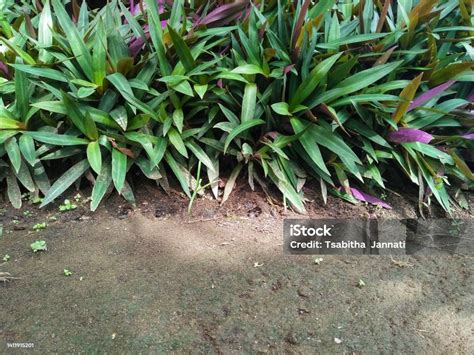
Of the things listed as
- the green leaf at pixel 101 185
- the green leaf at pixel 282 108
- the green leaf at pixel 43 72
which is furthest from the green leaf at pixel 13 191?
the green leaf at pixel 282 108

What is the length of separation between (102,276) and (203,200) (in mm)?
767

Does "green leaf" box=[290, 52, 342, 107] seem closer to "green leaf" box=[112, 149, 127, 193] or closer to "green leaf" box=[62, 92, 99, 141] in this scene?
"green leaf" box=[112, 149, 127, 193]

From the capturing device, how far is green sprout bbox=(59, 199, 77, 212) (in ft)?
7.88

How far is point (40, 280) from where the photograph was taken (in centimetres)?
189

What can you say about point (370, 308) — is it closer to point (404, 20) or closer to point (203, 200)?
point (203, 200)

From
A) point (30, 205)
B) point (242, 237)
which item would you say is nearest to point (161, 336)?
point (242, 237)

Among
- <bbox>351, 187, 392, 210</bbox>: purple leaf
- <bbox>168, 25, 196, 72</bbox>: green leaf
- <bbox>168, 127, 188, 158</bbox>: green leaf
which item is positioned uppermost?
<bbox>168, 25, 196, 72</bbox>: green leaf

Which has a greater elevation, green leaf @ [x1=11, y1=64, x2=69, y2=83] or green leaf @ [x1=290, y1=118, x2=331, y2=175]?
green leaf @ [x1=11, y1=64, x2=69, y2=83]

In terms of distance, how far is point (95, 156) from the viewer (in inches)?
93.4

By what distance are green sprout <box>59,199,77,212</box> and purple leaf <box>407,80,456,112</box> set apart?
1.95 meters

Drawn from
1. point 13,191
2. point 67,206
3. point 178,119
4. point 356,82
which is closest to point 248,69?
point 178,119

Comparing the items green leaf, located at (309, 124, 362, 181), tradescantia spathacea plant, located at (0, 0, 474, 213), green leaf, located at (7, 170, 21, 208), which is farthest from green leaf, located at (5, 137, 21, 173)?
green leaf, located at (309, 124, 362, 181)

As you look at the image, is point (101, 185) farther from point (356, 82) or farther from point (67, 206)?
point (356, 82)

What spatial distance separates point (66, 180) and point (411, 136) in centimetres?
191
